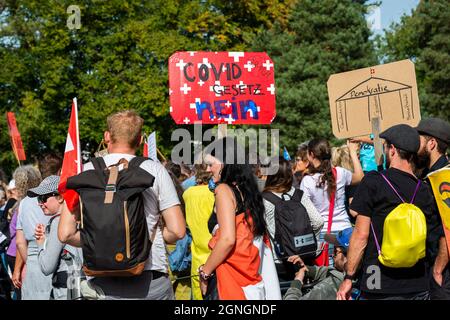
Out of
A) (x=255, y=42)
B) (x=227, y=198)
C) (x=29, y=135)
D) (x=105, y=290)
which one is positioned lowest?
(x=105, y=290)

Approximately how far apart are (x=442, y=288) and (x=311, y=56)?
31.0 meters

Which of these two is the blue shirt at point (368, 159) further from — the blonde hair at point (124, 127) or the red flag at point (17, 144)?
the red flag at point (17, 144)

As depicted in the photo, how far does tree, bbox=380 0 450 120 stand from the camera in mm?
38875

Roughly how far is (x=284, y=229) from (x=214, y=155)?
144cm

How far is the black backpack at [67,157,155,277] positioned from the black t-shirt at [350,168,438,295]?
1325mm

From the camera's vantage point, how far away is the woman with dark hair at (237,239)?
16.2 feet

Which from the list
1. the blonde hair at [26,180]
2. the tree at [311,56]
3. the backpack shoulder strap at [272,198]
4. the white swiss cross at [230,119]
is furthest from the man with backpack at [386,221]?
the tree at [311,56]

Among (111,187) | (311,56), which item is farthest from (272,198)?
(311,56)

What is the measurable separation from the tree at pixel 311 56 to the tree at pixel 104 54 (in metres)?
1.33

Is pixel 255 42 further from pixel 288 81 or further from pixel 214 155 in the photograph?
pixel 214 155

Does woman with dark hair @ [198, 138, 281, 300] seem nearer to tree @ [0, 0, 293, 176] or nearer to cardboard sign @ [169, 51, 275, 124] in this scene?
cardboard sign @ [169, 51, 275, 124]

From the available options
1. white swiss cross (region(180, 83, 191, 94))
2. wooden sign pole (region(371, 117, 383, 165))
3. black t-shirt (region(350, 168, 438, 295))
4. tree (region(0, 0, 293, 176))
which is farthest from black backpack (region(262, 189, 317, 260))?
tree (region(0, 0, 293, 176))

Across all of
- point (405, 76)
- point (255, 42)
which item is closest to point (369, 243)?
point (405, 76)

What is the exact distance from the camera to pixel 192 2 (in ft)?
115
